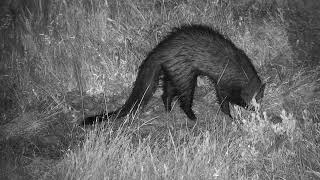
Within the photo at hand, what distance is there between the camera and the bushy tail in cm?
578

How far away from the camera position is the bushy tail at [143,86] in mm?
5776

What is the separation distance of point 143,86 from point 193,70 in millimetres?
662

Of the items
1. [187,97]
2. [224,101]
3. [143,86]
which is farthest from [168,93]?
[224,101]

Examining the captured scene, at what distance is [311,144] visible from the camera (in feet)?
14.3

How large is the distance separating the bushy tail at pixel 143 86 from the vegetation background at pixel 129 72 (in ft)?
0.58

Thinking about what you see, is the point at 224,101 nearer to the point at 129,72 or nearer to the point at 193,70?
the point at 193,70

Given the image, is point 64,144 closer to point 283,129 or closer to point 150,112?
point 150,112

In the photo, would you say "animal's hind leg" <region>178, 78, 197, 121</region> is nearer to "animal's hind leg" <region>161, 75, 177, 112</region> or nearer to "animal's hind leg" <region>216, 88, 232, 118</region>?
"animal's hind leg" <region>161, 75, 177, 112</region>

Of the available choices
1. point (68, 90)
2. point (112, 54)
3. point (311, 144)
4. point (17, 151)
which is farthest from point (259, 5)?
point (17, 151)

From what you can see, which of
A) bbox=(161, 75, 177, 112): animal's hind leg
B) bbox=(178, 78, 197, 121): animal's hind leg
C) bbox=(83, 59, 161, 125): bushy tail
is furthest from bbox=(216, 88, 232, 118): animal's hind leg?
bbox=(83, 59, 161, 125): bushy tail

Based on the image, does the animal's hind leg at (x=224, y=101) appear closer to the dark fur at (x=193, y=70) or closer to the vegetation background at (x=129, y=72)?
the dark fur at (x=193, y=70)

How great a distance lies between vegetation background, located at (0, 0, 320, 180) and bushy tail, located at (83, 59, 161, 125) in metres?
0.18

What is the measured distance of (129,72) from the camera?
6496 millimetres

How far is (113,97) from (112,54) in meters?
0.54
